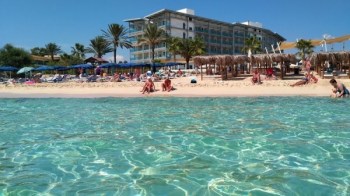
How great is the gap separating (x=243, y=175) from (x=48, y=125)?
7194 mm

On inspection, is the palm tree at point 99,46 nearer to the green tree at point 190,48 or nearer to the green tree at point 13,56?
the green tree at point 13,56

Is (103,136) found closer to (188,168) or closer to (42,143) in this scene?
(42,143)

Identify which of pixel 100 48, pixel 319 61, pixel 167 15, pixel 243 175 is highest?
pixel 167 15

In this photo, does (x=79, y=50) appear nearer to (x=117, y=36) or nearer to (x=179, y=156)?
(x=117, y=36)

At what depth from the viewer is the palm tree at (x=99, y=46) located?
63594mm

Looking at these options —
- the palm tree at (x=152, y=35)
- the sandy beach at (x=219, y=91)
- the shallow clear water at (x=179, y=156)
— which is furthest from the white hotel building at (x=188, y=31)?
the shallow clear water at (x=179, y=156)

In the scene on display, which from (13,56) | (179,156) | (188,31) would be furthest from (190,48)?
(179,156)

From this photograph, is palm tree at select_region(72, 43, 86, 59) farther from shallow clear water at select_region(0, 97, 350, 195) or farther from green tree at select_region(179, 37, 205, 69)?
shallow clear water at select_region(0, 97, 350, 195)

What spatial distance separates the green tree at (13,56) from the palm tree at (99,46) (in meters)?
11.0

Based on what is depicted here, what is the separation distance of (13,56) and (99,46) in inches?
548

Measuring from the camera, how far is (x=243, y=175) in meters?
5.41

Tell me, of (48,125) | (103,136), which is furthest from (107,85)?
(103,136)

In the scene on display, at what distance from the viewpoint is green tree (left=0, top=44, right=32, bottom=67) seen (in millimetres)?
57625

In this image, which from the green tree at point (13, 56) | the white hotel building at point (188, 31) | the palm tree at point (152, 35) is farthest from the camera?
the white hotel building at point (188, 31)
